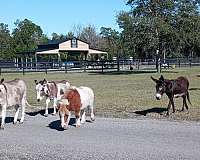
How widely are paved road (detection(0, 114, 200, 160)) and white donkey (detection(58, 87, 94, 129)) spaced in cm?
30

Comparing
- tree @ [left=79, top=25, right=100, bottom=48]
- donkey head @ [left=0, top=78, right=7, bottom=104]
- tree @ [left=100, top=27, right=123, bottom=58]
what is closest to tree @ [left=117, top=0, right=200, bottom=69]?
donkey head @ [left=0, top=78, right=7, bottom=104]

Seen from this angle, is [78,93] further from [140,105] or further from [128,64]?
[128,64]

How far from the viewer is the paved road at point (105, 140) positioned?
8.86m

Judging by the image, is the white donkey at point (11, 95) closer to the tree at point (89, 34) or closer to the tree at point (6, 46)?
the tree at point (6, 46)

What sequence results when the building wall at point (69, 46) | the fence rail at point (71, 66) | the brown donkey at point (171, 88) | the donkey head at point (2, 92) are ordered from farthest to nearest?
the building wall at point (69, 46)
the fence rail at point (71, 66)
the brown donkey at point (171, 88)
the donkey head at point (2, 92)

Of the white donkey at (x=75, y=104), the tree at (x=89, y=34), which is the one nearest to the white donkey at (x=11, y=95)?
the white donkey at (x=75, y=104)

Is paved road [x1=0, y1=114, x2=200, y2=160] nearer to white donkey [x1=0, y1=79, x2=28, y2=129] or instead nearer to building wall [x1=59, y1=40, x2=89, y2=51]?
white donkey [x1=0, y1=79, x2=28, y2=129]

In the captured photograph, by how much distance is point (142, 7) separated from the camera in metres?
52.0

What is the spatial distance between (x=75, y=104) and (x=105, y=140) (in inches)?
68.0

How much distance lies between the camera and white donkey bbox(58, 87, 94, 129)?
11211mm

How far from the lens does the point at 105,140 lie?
10.2 meters

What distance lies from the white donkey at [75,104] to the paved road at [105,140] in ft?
0.98

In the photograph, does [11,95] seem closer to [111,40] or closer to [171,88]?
[171,88]

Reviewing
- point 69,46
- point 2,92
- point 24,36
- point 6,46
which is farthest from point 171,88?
point 24,36
